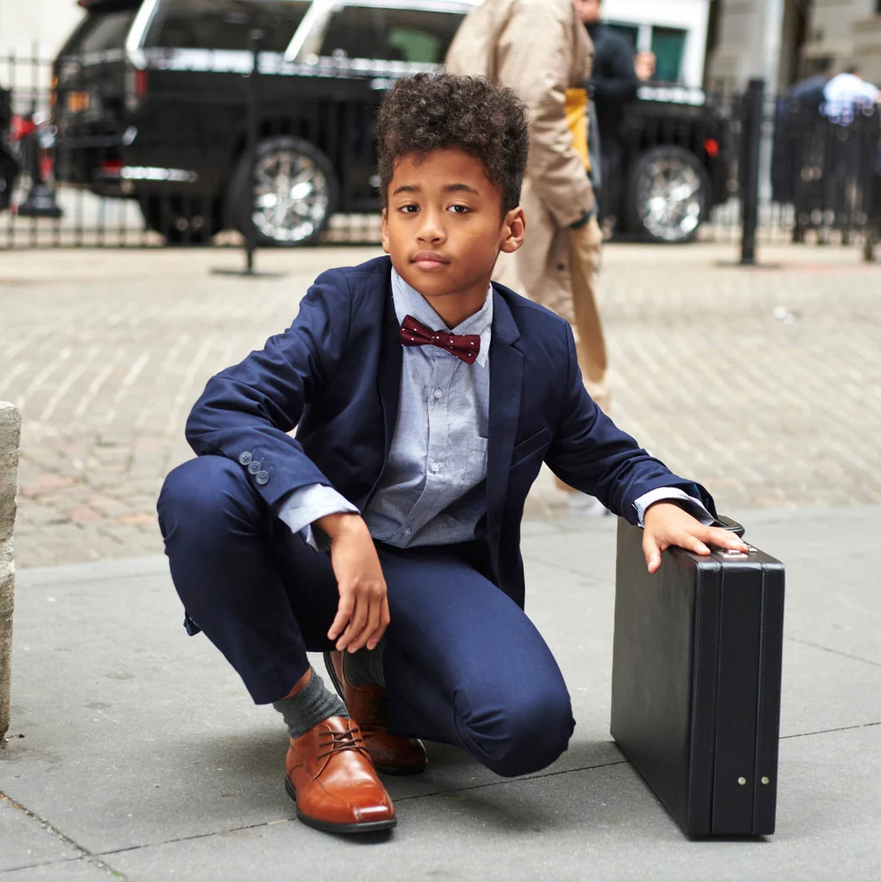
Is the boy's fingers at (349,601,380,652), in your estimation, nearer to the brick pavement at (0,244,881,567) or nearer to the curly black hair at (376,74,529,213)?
the curly black hair at (376,74,529,213)

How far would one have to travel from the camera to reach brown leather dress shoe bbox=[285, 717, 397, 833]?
2561 mm

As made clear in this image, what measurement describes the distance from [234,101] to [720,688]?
10.5 m

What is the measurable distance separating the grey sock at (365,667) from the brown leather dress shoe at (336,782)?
0.25 meters

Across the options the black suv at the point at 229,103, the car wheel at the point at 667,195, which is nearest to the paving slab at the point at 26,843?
the black suv at the point at 229,103

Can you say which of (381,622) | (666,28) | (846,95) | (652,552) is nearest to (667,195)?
(846,95)

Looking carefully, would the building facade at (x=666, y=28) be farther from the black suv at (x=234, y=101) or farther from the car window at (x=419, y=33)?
the black suv at (x=234, y=101)

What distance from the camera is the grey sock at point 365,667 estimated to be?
2963 mm

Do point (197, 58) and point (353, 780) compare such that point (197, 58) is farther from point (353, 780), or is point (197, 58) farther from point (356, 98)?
point (353, 780)

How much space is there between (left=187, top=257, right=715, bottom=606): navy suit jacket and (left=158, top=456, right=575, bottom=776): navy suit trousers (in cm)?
11

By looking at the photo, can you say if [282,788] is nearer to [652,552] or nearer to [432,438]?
[432,438]

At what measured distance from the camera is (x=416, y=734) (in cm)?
282

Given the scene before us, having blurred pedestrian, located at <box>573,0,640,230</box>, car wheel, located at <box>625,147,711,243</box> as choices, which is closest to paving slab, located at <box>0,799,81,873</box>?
blurred pedestrian, located at <box>573,0,640,230</box>

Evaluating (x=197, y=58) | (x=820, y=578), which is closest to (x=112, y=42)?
(x=197, y=58)

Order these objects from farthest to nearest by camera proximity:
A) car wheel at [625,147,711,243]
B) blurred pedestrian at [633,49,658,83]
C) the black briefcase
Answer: blurred pedestrian at [633,49,658,83] < car wheel at [625,147,711,243] < the black briefcase
